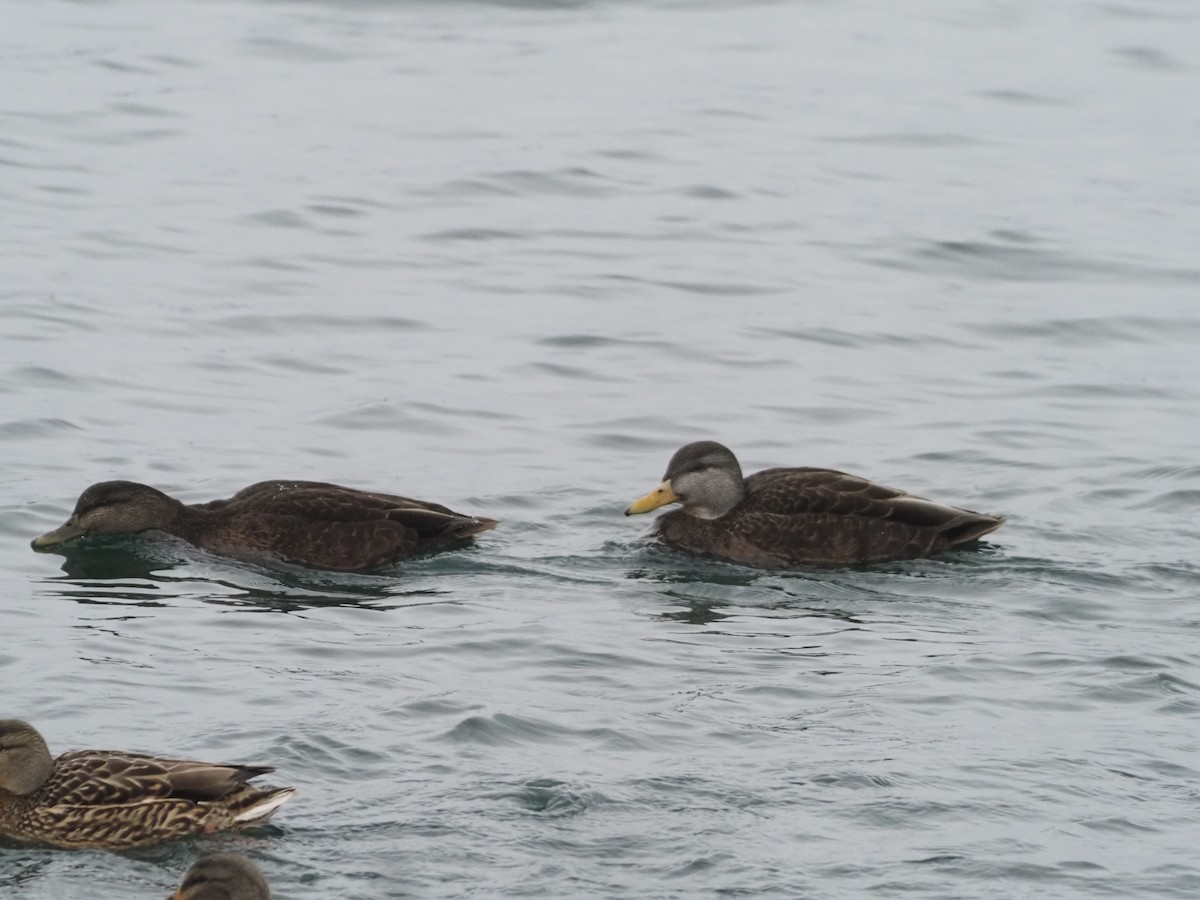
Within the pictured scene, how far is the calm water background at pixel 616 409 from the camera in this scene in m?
9.30

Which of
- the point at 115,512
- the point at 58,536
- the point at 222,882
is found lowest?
the point at 58,536

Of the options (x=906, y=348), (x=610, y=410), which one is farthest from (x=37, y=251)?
(x=906, y=348)

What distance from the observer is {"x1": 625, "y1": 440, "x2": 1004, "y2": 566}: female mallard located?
13.6 metres

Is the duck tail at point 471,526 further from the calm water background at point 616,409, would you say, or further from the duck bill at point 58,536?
the duck bill at point 58,536

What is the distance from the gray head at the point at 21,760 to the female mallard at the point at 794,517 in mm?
5655

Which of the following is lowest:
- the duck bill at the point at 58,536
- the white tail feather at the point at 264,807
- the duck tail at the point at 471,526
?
the duck bill at the point at 58,536

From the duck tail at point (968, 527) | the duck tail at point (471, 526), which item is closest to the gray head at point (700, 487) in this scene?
the duck tail at point (471, 526)

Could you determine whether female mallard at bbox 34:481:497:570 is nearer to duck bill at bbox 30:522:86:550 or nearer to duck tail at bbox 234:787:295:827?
duck bill at bbox 30:522:86:550

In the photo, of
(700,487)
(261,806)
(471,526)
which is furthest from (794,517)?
(261,806)

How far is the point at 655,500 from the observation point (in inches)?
549

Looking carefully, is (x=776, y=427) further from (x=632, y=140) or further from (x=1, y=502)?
(x=632, y=140)

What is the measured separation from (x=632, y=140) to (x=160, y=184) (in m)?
6.28

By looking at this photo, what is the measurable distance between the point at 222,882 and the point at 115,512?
20.2 feet

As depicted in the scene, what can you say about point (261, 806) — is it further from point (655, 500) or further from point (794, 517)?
point (794, 517)
